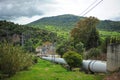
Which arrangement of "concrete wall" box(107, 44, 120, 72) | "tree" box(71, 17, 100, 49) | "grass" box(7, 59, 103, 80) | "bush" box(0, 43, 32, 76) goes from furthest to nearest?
"tree" box(71, 17, 100, 49)
"bush" box(0, 43, 32, 76)
"grass" box(7, 59, 103, 80)
"concrete wall" box(107, 44, 120, 72)

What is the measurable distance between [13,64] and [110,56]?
509 inches

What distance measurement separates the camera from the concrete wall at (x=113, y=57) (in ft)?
79.2

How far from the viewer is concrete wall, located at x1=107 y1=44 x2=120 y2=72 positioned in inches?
950

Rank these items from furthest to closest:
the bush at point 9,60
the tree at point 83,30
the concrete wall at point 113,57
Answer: the tree at point 83,30 < the bush at point 9,60 < the concrete wall at point 113,57

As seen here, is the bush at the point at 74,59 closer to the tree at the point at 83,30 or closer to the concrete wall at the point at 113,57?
the concrete wall at the point at 113,57

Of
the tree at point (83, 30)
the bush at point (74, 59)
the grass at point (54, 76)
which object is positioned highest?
the tree at point (83, 30)

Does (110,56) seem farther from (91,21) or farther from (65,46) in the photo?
(91,21)

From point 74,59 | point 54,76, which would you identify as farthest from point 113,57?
point 74,59

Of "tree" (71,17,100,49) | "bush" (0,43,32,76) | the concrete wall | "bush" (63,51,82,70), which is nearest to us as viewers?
the concrete wall

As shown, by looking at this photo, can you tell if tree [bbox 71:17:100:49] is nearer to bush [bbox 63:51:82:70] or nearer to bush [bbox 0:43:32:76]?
bush [bbox 63:51:82:70]

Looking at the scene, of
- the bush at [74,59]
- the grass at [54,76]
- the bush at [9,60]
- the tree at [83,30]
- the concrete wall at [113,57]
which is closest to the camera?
the concrete wall at [113,57]

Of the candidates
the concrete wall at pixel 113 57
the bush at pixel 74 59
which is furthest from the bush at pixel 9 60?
the concrete wall at pixel 113 57

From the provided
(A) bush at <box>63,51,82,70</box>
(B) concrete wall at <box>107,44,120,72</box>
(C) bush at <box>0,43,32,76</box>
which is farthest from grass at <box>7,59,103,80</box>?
(A) bush at <box>63,51,82,70</box>

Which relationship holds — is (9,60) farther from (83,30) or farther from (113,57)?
(83,30)
